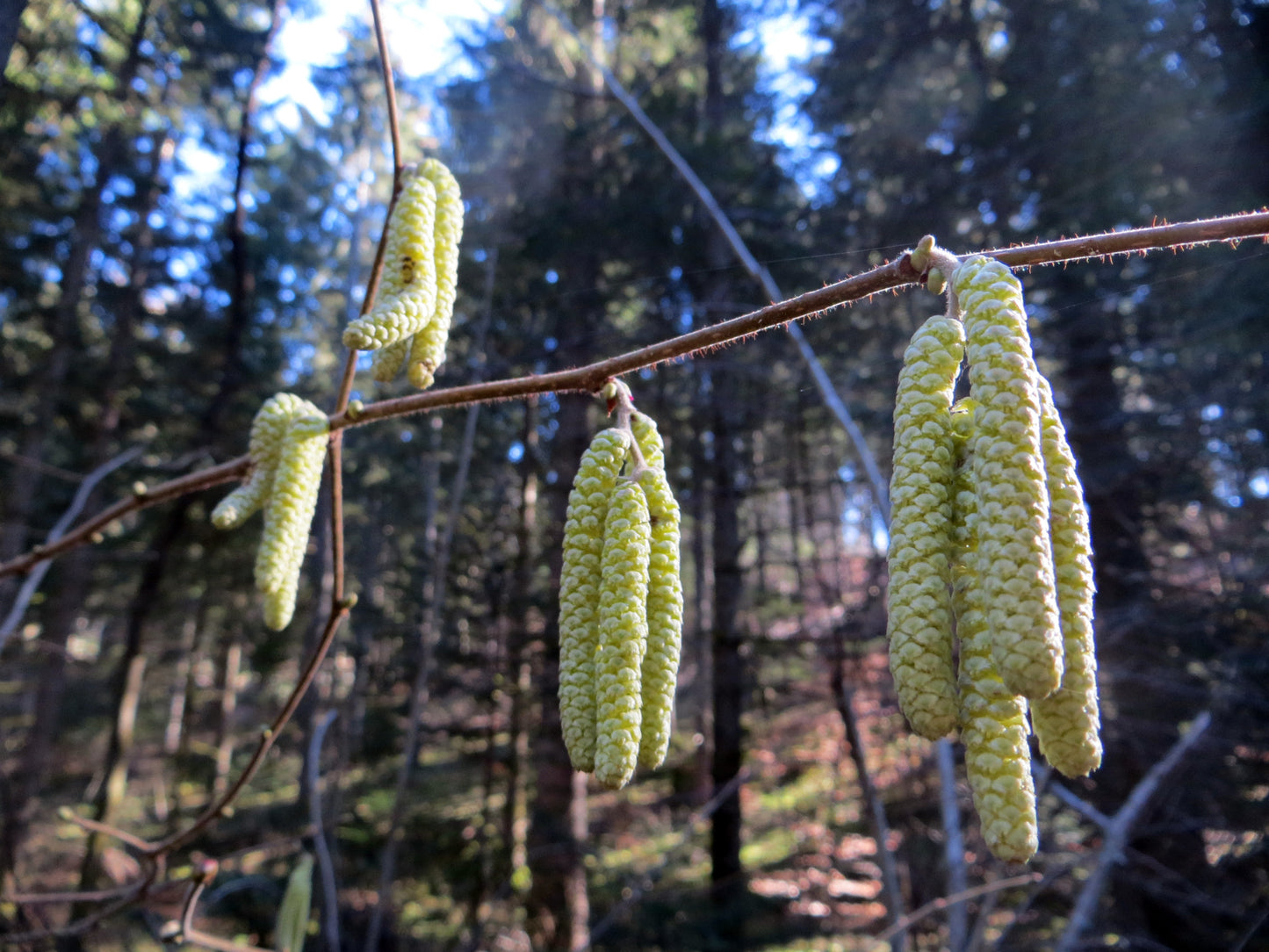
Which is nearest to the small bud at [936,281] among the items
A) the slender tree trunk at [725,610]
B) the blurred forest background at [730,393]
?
the blurred forest background at [730,393]

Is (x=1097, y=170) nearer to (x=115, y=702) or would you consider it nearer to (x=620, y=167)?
(x=620, y=167)

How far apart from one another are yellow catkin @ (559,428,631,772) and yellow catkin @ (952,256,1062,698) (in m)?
0.49

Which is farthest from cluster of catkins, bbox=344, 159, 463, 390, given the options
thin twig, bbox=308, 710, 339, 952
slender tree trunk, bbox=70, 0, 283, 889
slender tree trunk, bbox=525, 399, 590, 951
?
slender tree trunk, bbox=70, 0, 283, 889

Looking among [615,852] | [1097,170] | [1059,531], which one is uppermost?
[1097,170]

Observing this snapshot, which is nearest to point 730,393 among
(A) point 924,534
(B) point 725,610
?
(B) point 725,610

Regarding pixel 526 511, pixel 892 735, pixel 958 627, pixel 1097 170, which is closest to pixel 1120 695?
pixel 892 735

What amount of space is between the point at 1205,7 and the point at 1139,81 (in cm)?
129

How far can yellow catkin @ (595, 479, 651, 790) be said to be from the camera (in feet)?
2.69

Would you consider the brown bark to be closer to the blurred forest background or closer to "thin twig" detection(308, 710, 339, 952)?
the blurred forest background

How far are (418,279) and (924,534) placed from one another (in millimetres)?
888

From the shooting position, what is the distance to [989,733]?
69 cm

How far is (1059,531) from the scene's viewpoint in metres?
0.74

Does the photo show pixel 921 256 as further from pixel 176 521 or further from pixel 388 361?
pixel 176 521

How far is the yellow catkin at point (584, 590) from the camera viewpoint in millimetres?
913
